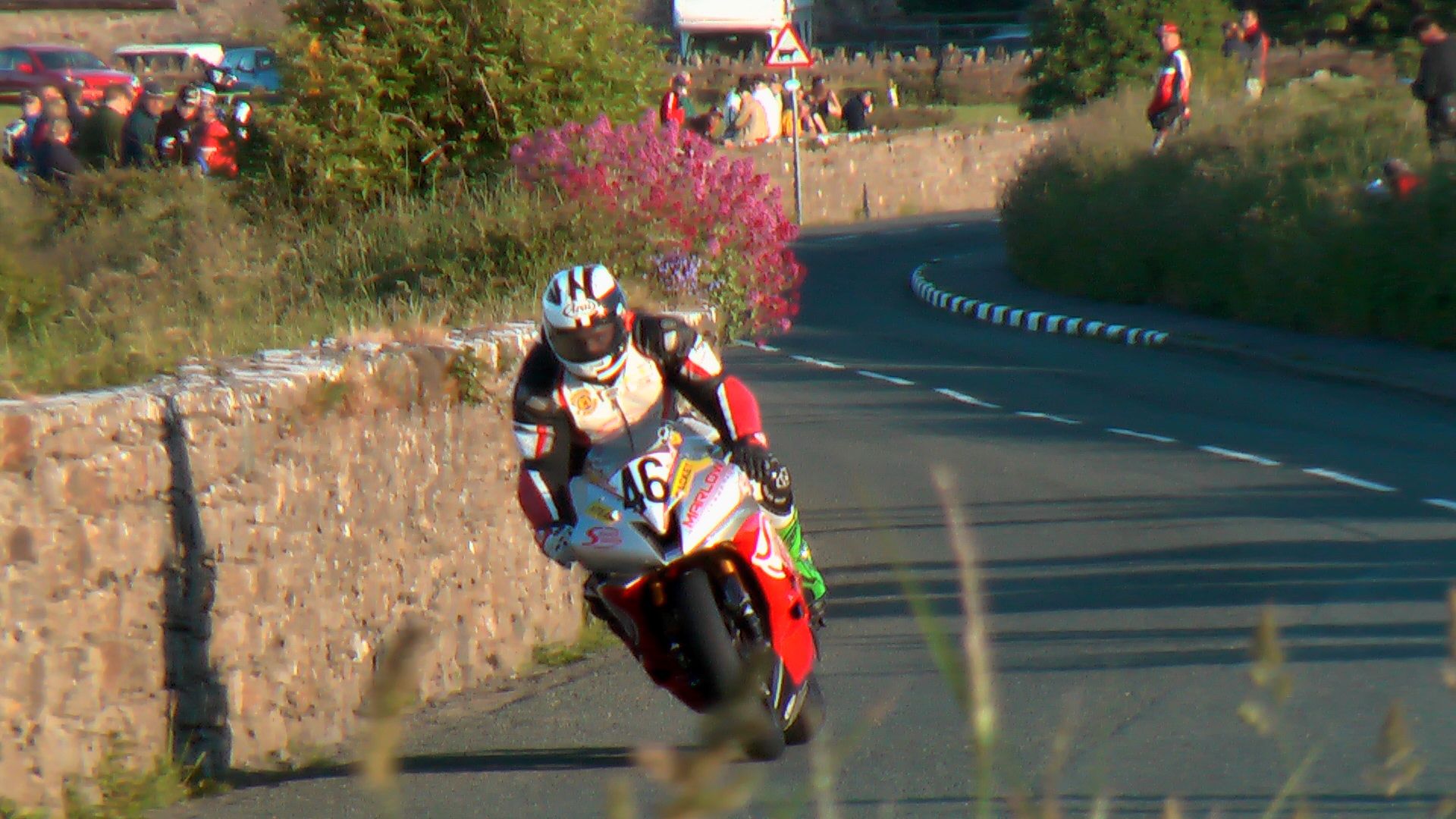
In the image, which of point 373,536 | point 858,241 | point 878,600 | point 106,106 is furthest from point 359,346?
point 858,241

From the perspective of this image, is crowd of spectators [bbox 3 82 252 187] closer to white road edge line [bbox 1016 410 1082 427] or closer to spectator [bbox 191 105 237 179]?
spectator [bbox 191 105 237 179]

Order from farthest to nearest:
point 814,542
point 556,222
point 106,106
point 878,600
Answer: point 106,106 → point 556,222 → point 814,542 → point 878,600

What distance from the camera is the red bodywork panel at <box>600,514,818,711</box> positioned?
6125 mm

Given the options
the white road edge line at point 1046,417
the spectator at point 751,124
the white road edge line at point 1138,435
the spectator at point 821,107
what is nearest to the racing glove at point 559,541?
the white road edge line at point 1138,435

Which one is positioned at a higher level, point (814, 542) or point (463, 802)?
point (463, 802)

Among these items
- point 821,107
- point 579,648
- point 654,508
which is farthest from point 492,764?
point 821,107

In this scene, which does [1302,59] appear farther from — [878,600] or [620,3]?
[878,600]

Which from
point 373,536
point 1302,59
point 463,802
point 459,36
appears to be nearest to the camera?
point 463,802

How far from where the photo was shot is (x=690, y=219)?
38.9 feet

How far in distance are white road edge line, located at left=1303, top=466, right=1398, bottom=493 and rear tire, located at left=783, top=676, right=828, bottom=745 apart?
223 inches

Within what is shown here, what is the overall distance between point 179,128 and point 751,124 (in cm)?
1805

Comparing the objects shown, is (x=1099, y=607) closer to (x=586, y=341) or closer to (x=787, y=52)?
(x=586, y=341)

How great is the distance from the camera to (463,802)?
6.14 metres

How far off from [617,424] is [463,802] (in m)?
1.33
